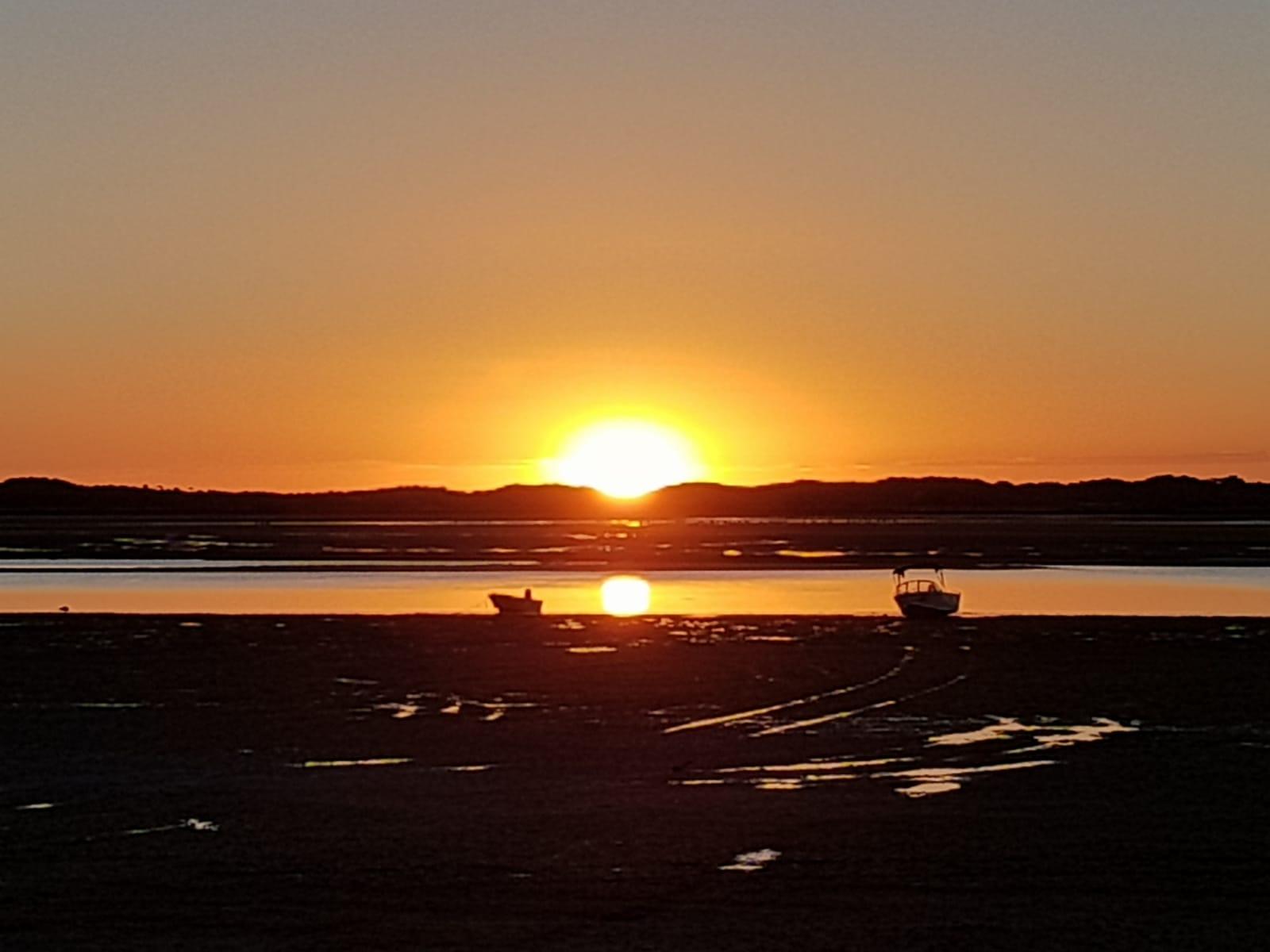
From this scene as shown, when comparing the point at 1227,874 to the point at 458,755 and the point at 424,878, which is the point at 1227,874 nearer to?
the point at 424,878

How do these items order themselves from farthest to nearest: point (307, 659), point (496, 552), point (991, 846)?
1. point (496, 552)
2. point (307, 659)
3. point (991, 846)

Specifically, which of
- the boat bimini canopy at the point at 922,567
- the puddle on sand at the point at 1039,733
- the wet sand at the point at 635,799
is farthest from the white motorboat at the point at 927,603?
the boat bimini canopy at the point at 922,567

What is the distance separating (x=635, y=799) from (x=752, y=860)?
138 inches

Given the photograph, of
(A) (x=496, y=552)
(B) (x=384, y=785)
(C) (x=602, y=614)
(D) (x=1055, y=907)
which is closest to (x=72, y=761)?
(B) (x=384, y=785)

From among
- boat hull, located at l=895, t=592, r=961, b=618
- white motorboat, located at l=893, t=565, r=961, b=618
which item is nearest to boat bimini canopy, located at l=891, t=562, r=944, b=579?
white motorboat, located at l=893, t=565, r=961, b=618

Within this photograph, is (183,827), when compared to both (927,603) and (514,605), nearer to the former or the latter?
(514,605)

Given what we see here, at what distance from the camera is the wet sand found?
14500mm

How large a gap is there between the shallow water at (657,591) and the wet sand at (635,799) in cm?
1348

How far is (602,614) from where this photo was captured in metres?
48.3

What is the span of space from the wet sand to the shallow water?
1348 cm

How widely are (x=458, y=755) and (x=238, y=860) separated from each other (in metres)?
6.76

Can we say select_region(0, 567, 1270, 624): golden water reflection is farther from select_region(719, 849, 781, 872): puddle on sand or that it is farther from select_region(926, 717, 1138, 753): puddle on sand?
select_region(719, 849, 781, 872): puddle on sand

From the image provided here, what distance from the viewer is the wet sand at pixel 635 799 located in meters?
14.5

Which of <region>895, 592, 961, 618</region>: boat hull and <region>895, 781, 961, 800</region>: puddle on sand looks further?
<region>895, 592, 961, 618</region>: boat hull
